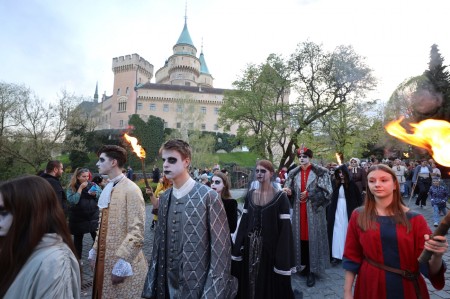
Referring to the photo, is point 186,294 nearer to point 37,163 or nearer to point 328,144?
point 328,144

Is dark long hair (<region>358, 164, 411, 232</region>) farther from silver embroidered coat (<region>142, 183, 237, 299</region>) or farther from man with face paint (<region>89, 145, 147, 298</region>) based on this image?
man with face paint (<region>89, 145, 147, 298</region>)

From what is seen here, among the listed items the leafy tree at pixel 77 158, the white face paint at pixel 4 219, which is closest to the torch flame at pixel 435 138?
the white face paint at pixel 4 219

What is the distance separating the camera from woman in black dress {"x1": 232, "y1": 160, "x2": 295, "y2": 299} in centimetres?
343

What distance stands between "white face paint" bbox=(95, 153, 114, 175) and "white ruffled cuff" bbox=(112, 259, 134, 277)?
1.03 metres

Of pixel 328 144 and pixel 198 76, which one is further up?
pixel 198 76

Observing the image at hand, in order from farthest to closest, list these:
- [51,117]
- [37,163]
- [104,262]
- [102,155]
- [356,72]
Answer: [51,117] < [37,163] < [356,72] < [102,155] < [104,262]

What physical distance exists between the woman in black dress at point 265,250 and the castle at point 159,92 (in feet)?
187

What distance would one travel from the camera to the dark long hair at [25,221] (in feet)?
5.34

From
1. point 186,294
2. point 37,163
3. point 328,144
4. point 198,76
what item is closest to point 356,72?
point 328,144

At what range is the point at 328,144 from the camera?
21.1 metres

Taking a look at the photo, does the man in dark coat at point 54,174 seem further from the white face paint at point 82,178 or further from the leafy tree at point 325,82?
the leafy tree at point 325,82

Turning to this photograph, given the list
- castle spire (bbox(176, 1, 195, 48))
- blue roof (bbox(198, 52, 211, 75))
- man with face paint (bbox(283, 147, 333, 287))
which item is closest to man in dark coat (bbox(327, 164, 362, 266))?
man with face paint (bbox(283, 147, 333, 287))

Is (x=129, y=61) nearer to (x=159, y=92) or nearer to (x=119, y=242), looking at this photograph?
(x=159, y=92)

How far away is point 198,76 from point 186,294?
78.3 meters
